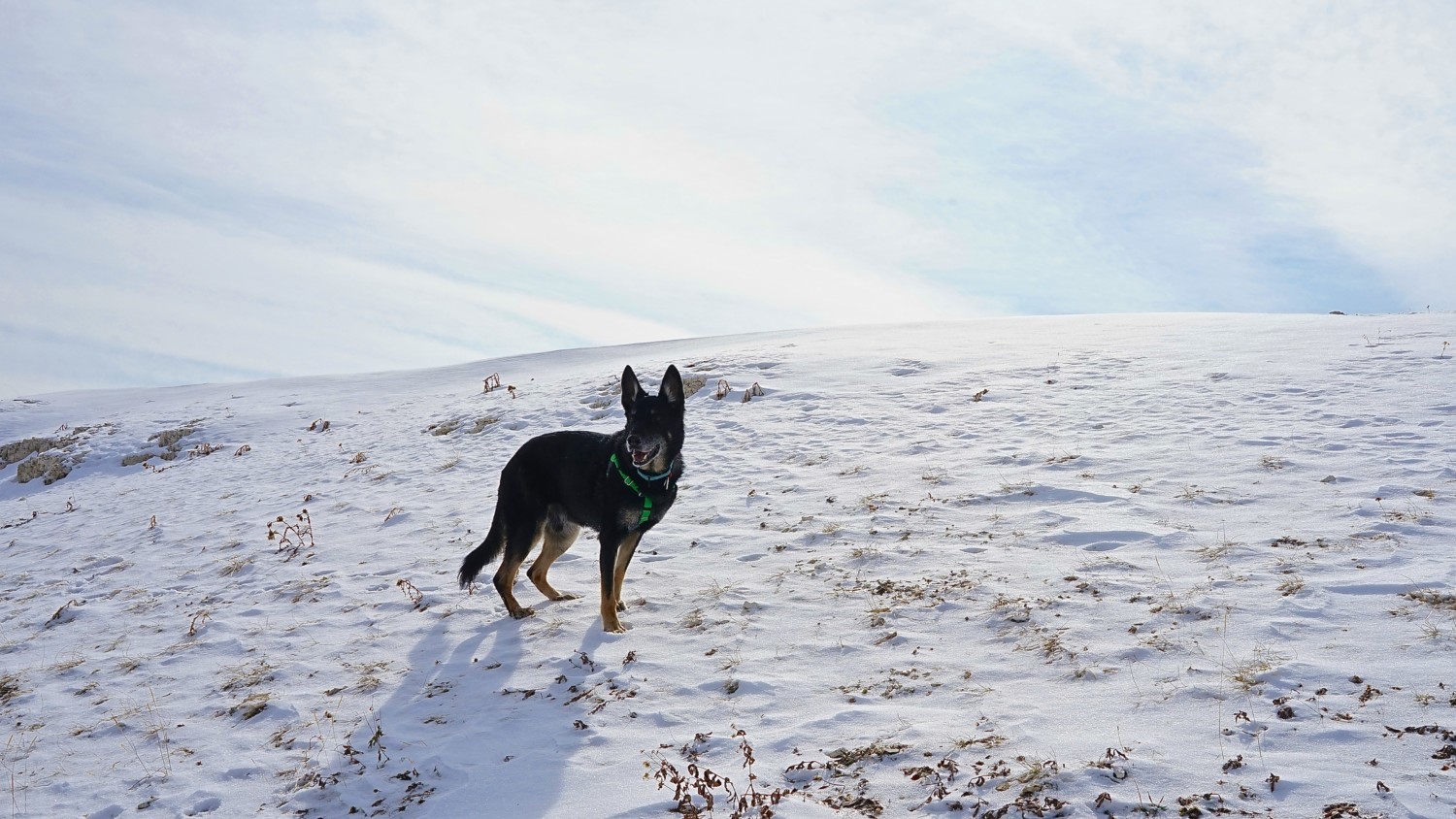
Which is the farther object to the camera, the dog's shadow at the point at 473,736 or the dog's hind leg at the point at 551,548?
the dog's hind leg at the point at 551,548

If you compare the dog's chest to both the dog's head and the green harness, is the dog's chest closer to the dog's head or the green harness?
the green harness

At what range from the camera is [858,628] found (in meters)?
6.51

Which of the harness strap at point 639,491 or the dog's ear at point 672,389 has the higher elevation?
the dog's ear at point 672,389

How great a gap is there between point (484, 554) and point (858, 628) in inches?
147

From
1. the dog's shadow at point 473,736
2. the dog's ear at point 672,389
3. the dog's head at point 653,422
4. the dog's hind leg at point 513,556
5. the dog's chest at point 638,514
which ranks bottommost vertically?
the dog's shadow at point 473,736

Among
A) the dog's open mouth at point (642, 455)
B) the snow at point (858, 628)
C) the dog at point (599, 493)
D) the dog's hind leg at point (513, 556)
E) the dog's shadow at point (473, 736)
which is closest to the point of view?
the snow at point (858, 628)

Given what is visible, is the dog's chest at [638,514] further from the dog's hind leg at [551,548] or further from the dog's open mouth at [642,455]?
the dog's hind leg at [551,548]

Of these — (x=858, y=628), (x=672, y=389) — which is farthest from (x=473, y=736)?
(x=672, y=389)

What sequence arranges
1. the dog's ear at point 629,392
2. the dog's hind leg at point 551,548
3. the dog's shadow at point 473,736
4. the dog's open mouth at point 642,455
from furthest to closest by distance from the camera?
1. the dog's hind leg at point 551,548
2. the dog's ear at point 629,392
3. the dog's open mouth at point 642,455
4. the dog's shadow at point 473,736

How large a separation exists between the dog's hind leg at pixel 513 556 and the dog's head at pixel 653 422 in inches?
58.3

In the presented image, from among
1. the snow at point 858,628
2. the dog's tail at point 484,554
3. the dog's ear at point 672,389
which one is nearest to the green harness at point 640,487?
the dog's ear at point 672,389

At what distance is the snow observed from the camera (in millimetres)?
4539

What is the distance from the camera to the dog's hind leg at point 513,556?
7.75 m

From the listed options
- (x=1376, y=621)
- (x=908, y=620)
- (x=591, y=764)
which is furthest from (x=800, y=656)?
(x=1376, y=621)
